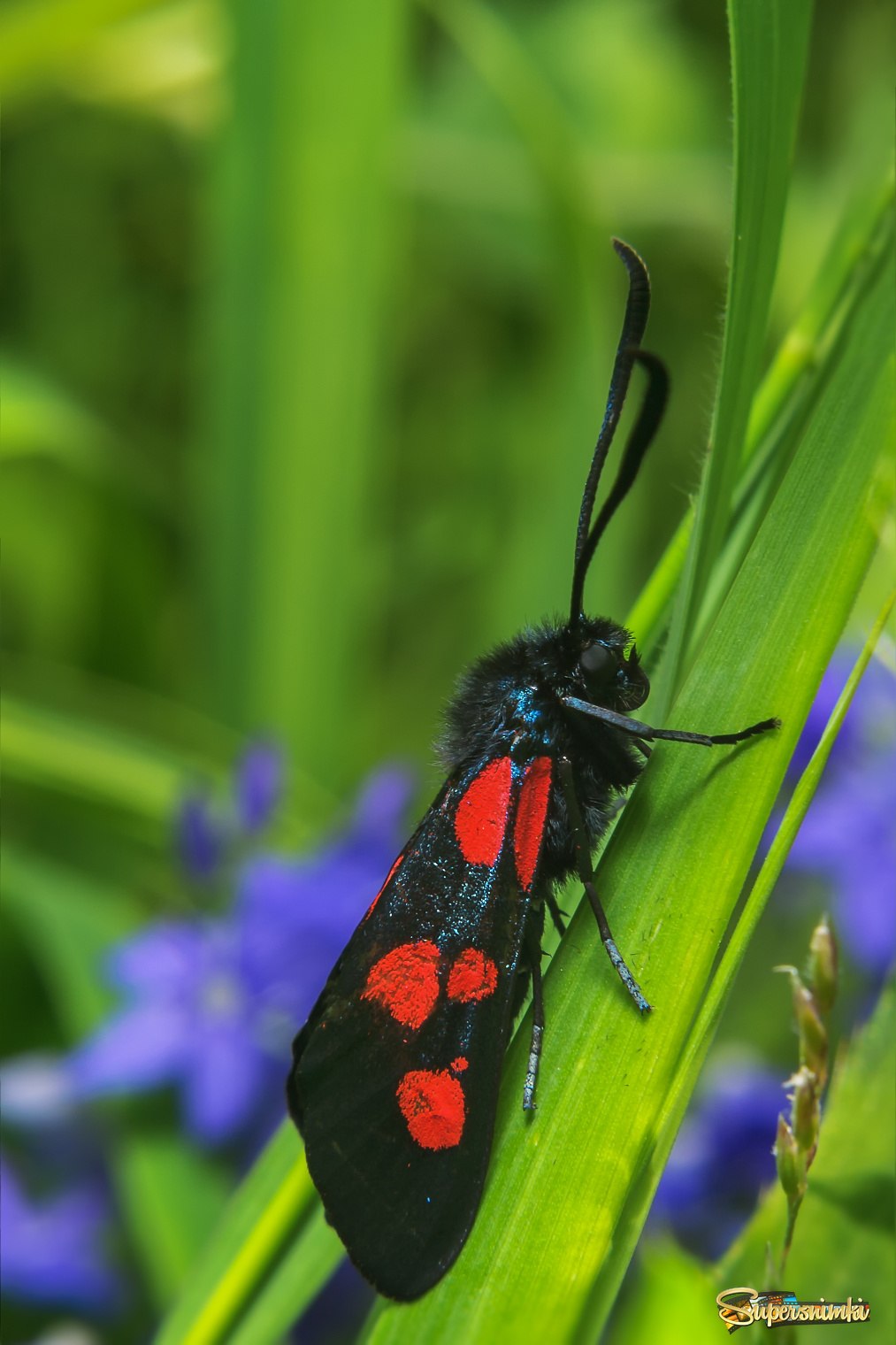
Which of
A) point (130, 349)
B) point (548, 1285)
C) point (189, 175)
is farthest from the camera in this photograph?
point (189, 175)

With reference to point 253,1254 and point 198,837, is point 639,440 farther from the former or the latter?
point 198,837

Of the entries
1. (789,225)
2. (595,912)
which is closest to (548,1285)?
(595,912)

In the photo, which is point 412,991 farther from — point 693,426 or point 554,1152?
point 693,426

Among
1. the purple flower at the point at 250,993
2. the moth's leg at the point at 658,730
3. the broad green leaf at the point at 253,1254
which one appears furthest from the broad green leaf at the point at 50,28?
the broad green leaf at the point at 253,1254

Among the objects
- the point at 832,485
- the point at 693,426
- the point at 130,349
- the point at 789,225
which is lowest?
the point at 130,349

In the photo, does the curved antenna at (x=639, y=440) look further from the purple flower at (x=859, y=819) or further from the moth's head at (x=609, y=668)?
the purple flower at (x=859, y=819)

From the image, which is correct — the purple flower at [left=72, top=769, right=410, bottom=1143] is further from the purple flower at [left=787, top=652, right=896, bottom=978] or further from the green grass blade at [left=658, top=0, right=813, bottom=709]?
the green grass blade at [left=658, top=0, right=813, bottom=709]
